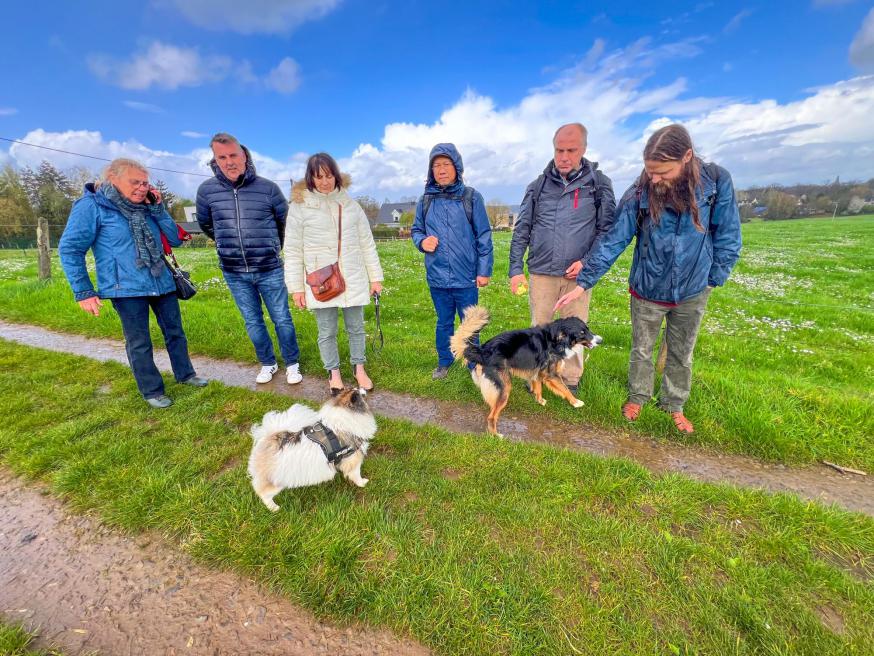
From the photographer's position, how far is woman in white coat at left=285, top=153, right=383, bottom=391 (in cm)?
441

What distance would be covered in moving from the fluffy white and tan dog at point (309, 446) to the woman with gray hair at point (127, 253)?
2.66 m

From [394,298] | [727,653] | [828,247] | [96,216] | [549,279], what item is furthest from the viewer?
[828,247]

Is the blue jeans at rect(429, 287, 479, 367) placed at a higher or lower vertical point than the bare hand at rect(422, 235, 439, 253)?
lower

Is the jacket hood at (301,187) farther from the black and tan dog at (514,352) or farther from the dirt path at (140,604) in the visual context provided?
the dirt path at (140,604)

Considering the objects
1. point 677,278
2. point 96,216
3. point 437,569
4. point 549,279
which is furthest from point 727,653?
point 96,216

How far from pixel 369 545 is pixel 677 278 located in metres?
3.92

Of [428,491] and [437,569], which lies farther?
[428,491]

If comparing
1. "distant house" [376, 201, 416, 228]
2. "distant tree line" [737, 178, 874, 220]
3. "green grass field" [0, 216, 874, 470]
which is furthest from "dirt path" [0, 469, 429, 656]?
"distant house" [376, 201, 416, 228]

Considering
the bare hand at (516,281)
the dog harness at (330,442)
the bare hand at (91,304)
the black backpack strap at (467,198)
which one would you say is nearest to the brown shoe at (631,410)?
the bare hand at (516,281)

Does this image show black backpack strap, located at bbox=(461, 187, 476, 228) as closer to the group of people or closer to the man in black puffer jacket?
the group of people

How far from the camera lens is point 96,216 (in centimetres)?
411

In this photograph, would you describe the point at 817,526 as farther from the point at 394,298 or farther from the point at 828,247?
the point at 828,247

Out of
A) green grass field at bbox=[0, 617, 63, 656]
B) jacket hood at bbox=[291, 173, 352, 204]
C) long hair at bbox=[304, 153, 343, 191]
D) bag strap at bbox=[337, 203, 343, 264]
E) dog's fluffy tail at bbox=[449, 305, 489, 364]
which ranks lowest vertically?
green grass field at bbox=[0, 617, 63, 656]

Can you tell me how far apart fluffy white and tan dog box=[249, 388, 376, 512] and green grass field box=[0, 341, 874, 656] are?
0.85 ft
